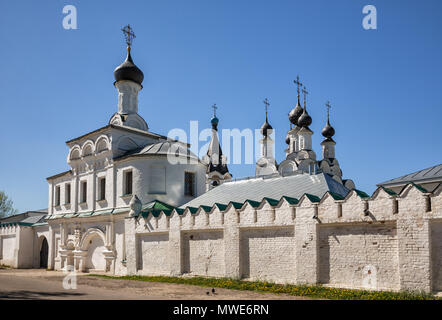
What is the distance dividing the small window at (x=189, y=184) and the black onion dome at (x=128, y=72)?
7.05m

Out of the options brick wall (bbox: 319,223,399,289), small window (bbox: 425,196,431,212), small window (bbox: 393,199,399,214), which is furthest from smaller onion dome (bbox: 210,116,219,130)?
small window (bbox: 425,196,431,212)

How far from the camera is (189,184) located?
21.4 m

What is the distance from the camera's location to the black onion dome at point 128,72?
24.1m

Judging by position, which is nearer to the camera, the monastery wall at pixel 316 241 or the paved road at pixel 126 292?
the monastery wall at pixel 316 241

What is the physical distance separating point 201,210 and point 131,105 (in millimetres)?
11685

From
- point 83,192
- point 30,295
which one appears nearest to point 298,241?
point 30,295

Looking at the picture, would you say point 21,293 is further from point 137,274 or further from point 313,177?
point 313,177

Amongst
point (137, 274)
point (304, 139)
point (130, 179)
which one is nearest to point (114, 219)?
point (130, 179)

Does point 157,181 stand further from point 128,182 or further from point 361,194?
point 361,194

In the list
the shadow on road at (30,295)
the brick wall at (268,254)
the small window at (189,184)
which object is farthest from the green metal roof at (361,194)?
the small window at (189,184)

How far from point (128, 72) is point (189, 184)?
7824 mm

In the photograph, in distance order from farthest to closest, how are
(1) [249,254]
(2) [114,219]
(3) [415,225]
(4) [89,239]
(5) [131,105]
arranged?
(5) [131,105] → (4) [89,239] → (2) [114,219] → (1) [249,254] → (3) [415,225]

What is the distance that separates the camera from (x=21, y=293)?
1192cm

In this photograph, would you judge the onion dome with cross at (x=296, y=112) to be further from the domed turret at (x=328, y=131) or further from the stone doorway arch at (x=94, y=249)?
the stone doorway arch at (x=94, y=249)
